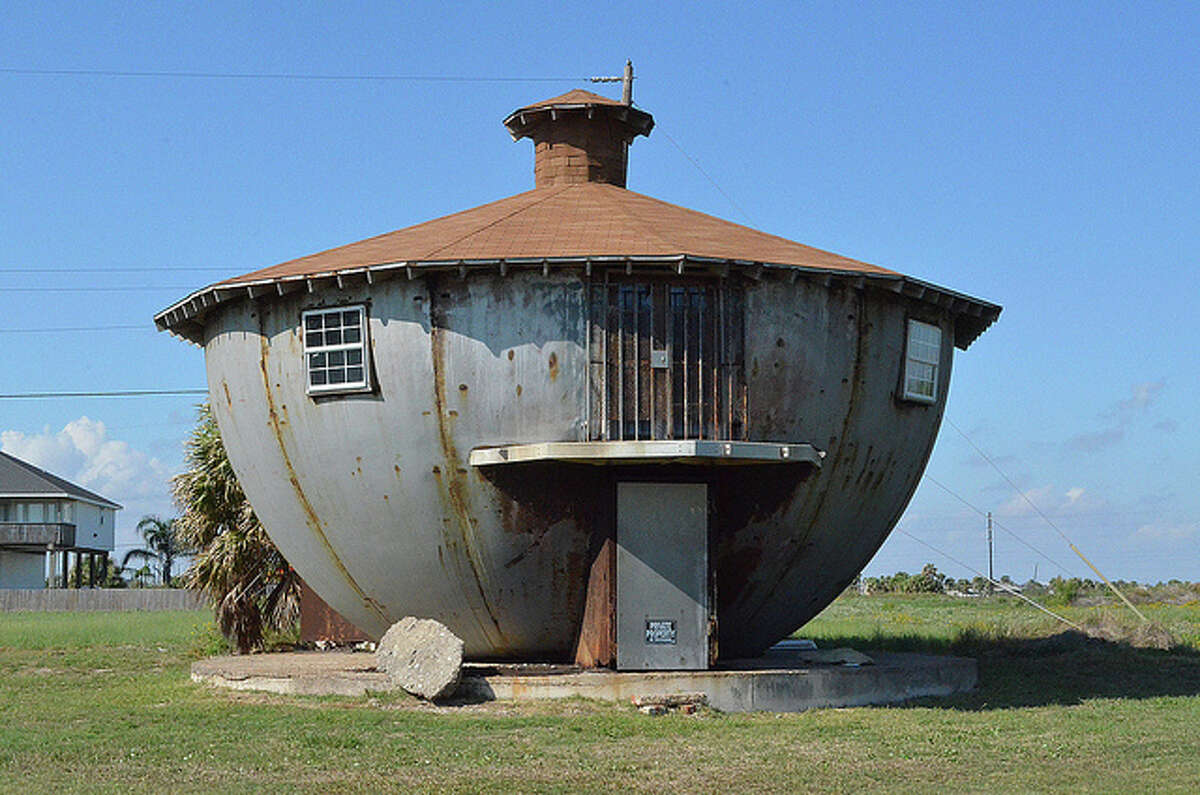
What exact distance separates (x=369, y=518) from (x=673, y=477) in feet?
11.8

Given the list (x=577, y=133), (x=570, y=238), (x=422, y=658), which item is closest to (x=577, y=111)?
(x=577, y=133)

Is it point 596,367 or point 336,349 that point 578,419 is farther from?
point 336,349

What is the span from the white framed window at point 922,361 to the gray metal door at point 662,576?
3247 mm

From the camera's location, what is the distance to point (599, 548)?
16.1m

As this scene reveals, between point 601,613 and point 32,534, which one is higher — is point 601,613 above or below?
below

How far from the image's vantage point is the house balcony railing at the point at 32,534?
58750 millimetres

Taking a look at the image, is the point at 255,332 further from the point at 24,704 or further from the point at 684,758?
the point at 684,758

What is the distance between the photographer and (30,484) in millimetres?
61844

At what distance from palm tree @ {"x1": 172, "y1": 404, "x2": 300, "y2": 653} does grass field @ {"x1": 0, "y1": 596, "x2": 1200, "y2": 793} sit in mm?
3543

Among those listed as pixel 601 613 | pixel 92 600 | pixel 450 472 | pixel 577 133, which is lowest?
pixel 92 600

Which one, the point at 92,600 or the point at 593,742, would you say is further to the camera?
the point at 92,600

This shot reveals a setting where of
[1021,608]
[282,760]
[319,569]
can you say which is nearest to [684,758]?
[282,760]

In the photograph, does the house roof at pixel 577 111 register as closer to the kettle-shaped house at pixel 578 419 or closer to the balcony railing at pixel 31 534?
the kettle-shaped house at pixel 578 419

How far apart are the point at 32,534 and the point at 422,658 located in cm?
4862
